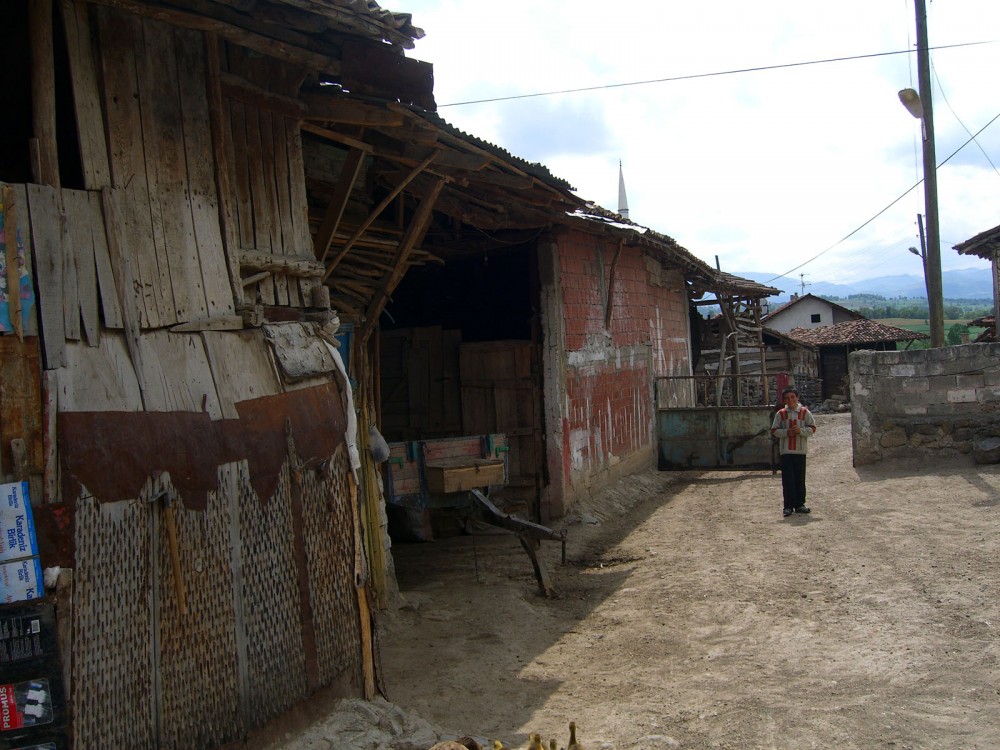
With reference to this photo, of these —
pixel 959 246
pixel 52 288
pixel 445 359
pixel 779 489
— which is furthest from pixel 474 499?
pixel 959 246

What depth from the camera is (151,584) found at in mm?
3785

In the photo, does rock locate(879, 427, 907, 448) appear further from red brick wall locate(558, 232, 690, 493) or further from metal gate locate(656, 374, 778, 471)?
red brick wall locate(558, 232, 690, 493)

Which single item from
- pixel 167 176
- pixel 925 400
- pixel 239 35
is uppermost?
pixel 239 35

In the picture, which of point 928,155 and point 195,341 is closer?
point 195,341

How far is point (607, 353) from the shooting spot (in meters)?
13.0

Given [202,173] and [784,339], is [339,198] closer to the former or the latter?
[202,173]

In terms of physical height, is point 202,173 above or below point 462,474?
above

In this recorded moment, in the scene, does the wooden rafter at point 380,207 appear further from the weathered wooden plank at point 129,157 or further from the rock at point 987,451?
the rock at point 987,451

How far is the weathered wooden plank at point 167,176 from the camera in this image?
4246mm

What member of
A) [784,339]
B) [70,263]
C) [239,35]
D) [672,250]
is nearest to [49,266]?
[70,263]

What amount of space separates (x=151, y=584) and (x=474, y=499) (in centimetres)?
432

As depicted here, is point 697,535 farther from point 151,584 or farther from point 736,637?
point 151,584

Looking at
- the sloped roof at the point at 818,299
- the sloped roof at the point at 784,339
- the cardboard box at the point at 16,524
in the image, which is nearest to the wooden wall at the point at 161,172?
the cardboard box at the point at 16,524

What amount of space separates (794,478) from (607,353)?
3820 millimetres
